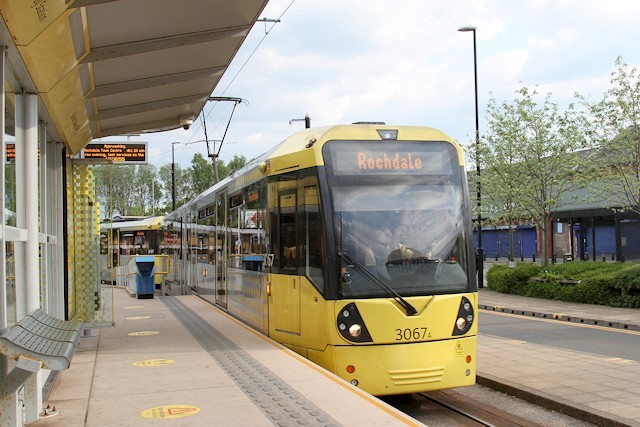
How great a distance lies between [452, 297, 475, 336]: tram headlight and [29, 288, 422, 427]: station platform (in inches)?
64.2

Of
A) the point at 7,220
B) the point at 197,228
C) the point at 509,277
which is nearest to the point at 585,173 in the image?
the point at 509,277

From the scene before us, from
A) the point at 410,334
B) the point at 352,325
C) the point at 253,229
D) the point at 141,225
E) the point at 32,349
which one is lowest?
the point at 410,334

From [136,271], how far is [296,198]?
14.0m

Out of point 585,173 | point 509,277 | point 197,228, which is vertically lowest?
point 509,277

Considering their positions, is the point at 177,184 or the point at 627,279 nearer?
the point at 627,279

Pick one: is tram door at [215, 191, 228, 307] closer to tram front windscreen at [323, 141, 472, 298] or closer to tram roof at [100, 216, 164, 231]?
tram front windscreen at [323, 141, 472, 298]

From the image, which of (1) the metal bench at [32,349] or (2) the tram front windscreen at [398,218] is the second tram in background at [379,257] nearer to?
(2) the tram front windscreen at [398,218]

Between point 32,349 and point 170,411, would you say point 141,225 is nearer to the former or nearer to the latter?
point 170,411

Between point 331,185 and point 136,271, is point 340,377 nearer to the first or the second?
point 331,185

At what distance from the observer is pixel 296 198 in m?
8.68

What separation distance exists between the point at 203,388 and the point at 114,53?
11.6 feet

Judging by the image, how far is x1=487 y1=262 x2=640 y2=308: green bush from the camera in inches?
715

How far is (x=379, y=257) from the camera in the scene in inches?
309

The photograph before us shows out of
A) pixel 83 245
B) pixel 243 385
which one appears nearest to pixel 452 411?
pixel 243 385
